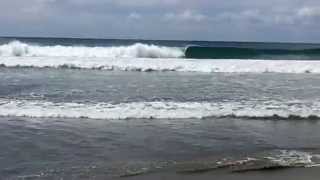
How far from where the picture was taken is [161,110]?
11984 millimetres

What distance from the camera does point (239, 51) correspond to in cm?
4912

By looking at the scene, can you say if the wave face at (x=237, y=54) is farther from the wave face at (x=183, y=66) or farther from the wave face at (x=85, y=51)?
the wave face at (x=183, y=66)

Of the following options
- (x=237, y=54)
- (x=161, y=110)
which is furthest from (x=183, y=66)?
(x=237, y=54)

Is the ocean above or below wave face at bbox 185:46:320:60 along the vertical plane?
below

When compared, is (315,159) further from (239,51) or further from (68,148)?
(239,51)

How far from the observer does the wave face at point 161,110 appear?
11.5 m

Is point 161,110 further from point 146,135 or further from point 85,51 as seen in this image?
point 85,51

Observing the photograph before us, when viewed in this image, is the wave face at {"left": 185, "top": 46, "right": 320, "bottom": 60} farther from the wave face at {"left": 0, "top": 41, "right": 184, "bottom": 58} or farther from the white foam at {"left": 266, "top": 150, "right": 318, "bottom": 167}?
the white foam at {"left": 266, "top": 150, "right": 318, "bottom": 167}

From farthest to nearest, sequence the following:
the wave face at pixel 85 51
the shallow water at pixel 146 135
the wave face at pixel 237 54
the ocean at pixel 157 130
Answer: the wave face at pixel 237 54 → the wave face at pixel 85 51 → the shallow water at pixel 146 135 → the ocean at pixel 157 130

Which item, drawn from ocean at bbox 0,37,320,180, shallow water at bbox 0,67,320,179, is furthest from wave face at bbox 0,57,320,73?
shallow water at bbox 0,67,320,179

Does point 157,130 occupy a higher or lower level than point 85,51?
lower

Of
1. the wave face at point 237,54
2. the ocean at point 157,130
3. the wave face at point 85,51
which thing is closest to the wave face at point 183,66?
the ocean at point 157,130

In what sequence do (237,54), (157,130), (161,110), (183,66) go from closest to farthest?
(157,130) → (161,110) → (183,66) → (237,54)

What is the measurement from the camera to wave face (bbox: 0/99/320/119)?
37.7 feet
